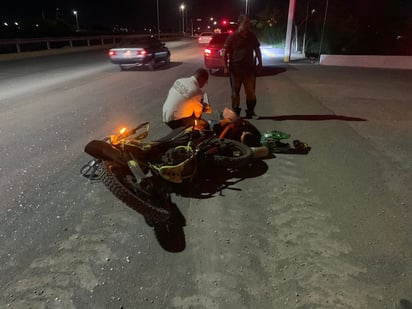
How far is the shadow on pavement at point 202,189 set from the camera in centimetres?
349

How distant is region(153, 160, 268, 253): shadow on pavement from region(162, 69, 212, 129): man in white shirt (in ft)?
2.68

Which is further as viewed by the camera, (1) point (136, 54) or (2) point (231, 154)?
(1) point (136, 54)

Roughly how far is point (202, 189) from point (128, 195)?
1.31 meters

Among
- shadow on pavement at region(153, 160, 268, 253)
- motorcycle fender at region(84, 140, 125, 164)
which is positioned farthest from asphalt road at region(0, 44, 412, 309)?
motorcycle fender at region(84, 140, 125, 164)

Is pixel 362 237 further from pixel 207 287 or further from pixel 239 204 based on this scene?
pixel 207 287

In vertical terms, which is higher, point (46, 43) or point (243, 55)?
point (243, 55)

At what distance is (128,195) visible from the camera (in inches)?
137

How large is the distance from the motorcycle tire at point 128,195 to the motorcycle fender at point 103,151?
0.06 meters

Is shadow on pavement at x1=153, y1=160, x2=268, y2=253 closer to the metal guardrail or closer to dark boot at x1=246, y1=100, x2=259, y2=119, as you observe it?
dark boot at x1=246, y1=100, x2=259, y2=119

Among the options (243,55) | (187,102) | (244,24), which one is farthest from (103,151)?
(244,24)

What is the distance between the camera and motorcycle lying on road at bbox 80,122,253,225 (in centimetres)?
356

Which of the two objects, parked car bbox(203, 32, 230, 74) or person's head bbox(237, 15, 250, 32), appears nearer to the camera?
person's head bbox(237, 15, 250, 32)

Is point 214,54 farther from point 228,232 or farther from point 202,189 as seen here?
point 228,232

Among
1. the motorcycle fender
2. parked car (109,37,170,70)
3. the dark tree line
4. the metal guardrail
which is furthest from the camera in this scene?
the metal guardrail
